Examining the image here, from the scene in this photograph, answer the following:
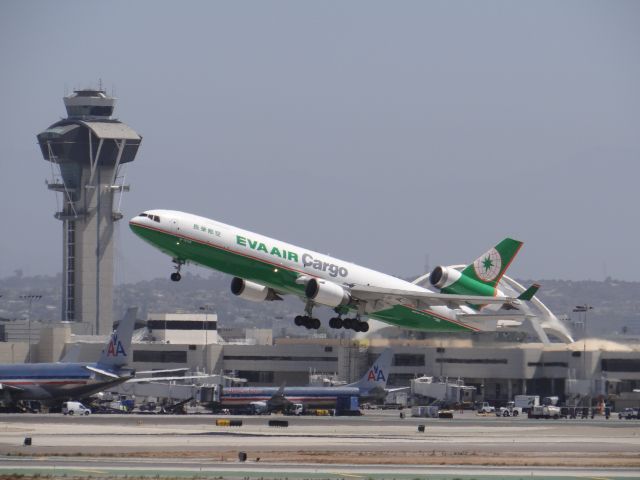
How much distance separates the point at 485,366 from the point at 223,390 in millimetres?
49523

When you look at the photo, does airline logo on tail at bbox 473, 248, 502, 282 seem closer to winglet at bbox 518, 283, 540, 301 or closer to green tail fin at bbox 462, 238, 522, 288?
green tail fin at bbox 462, 238, 522, 288

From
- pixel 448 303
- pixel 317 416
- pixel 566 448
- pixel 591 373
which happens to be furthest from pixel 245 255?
pixel 591 373

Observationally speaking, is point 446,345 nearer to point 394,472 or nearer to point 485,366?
point 485,366

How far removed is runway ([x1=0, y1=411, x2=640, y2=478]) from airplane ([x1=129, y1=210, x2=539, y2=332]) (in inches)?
358

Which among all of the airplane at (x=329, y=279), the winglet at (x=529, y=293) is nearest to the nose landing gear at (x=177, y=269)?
the airplane at (x=329, y=279)

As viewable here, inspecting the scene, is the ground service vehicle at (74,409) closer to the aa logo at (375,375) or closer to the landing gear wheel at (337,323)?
the aa logo at (375,375)

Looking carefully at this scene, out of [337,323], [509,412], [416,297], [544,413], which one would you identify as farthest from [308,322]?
[509,412]

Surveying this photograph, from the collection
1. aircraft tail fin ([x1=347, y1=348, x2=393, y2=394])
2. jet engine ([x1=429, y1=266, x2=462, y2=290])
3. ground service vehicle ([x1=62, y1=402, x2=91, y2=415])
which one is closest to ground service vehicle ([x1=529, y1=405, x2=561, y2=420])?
aircraft tail fin ([x1=347, y1=348, x2=393, y2=394])

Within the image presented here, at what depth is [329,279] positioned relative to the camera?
335ft

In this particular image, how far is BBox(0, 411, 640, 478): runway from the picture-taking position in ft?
232

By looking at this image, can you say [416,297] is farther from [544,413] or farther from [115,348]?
[115,348]

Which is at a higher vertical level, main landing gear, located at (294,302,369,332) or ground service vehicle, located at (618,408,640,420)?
main landing gear, located at (294,302,369,332)

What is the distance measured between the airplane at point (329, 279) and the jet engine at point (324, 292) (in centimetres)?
7

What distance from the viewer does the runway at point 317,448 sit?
70.8 metres
